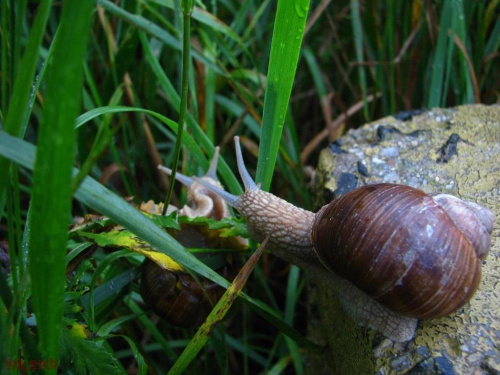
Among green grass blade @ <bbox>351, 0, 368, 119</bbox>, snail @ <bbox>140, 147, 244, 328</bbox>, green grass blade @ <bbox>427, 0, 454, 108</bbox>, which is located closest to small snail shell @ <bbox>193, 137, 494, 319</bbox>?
snail @ <bbox>140, 147, 244, 328</bbox>

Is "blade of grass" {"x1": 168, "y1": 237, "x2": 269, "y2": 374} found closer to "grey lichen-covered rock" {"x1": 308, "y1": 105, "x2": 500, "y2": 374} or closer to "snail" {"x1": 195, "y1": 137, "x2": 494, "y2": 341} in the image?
"snail" {"x1": 195, "y1": 137, "x2": 494, "y2": 341}

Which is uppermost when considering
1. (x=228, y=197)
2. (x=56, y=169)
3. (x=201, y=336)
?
(x=56, y=169)

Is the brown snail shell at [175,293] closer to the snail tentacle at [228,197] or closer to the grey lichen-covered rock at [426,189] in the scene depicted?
the snail tentacle at [228,197]

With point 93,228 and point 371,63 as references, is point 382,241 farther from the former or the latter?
point 371,63

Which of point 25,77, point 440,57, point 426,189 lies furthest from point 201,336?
point 440,57

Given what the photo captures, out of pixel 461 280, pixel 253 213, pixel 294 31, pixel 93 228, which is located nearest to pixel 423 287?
pixel 461 280

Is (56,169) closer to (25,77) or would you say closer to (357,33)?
(25,77)
